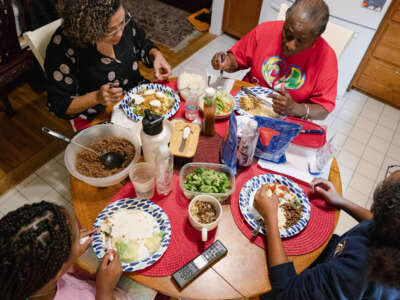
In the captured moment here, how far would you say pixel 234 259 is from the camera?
115 cm

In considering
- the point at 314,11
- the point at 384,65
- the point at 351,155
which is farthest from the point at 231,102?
the point at 384,65

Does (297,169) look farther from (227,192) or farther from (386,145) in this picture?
(386,145)

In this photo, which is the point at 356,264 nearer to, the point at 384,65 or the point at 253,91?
the point at 253,91

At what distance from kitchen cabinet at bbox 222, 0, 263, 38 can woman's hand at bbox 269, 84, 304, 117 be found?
2.53m

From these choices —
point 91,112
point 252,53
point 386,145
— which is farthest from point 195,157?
point 386,145

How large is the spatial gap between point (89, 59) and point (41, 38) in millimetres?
388

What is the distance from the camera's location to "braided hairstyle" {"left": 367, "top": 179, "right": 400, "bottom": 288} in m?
0.83

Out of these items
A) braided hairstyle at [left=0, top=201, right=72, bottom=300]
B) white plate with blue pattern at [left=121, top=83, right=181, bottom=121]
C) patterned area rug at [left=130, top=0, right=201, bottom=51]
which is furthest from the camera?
patterned area rug at [left=130, top=0, right=201, bottom=51]

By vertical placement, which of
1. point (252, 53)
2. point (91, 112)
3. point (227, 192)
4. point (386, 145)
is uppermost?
point (252, 53)

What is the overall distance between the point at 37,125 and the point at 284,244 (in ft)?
8.95

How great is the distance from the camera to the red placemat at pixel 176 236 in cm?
112

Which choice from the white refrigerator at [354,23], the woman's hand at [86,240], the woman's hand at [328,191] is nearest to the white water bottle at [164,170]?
the woman's hand at [86,240]

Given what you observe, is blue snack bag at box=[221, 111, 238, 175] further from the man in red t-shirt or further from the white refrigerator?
the white refrigerator

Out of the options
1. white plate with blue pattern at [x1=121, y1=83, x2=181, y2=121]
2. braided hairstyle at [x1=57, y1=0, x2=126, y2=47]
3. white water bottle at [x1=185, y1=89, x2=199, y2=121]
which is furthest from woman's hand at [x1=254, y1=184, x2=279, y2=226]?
braided hairstyle at [x1=57, y1=0, x2=126, y2=47]
